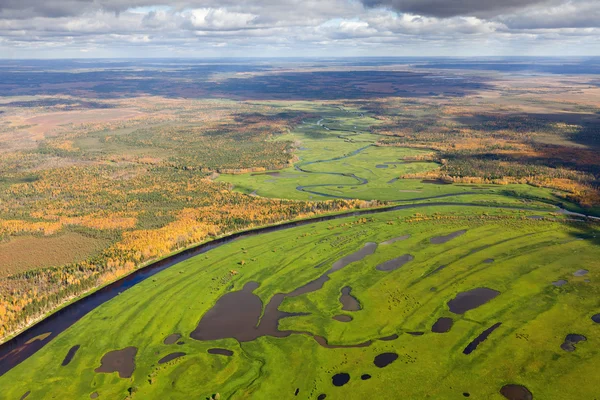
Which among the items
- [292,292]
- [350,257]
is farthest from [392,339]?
[350,257]

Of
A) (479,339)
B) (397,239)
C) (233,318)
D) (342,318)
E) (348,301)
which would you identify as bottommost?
(233,318)

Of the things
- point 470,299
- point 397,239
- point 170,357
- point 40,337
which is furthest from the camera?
point 397,239

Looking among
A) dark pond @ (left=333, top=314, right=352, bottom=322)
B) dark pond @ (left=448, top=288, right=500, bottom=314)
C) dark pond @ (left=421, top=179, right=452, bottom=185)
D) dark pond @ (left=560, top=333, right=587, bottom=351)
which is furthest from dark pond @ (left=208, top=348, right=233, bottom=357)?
dark pond @ (left=421, top=179, right=452, bottom=185)

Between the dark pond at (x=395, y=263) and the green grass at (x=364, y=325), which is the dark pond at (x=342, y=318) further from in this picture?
the dark pond at (x=395, y=263)

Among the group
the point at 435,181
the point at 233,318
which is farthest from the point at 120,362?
the point at 435,181

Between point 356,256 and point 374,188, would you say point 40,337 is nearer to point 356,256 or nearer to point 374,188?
point 356,256

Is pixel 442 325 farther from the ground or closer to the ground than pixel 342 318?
farther from the ground

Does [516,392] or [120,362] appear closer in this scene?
[516,392]
